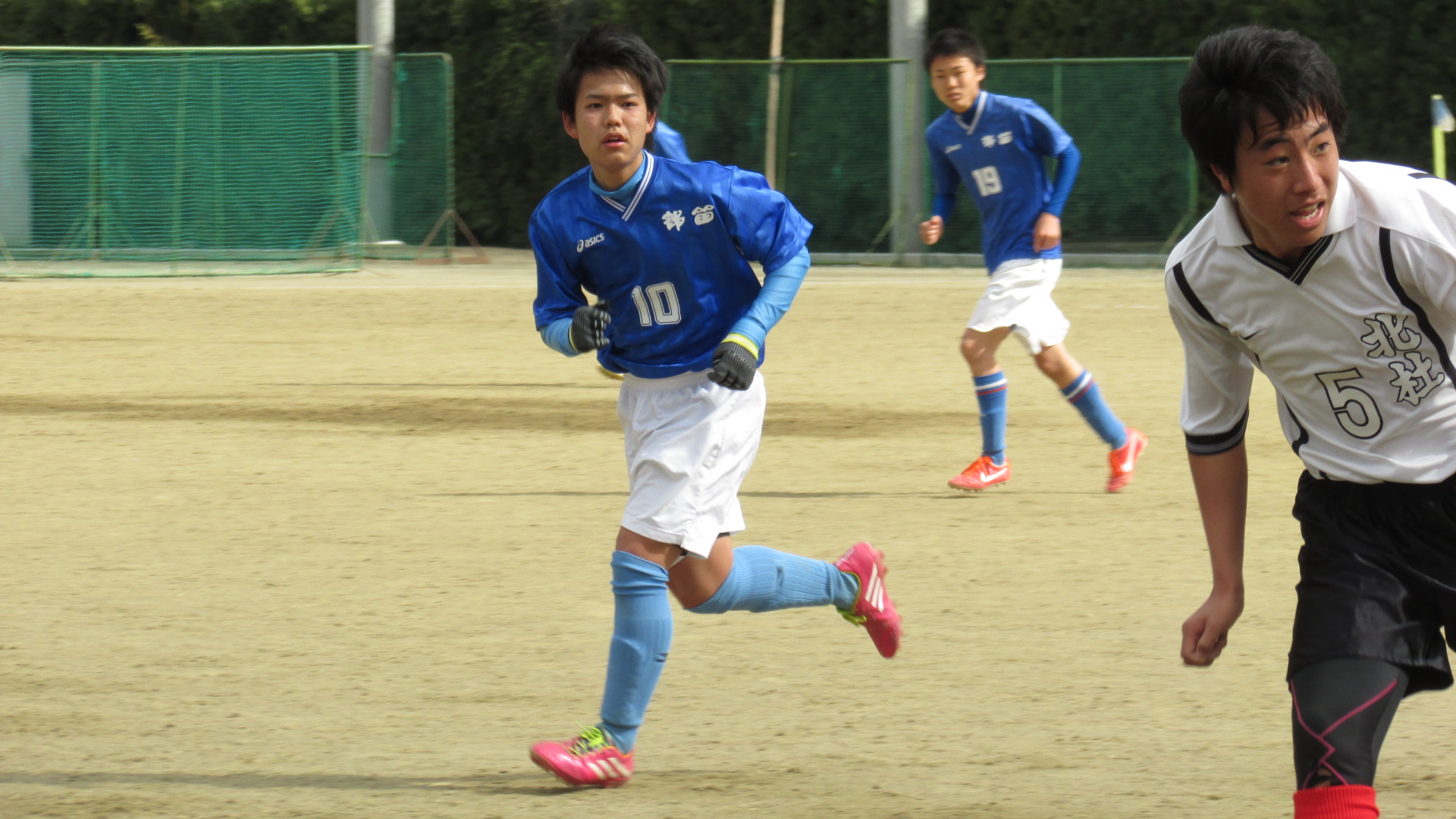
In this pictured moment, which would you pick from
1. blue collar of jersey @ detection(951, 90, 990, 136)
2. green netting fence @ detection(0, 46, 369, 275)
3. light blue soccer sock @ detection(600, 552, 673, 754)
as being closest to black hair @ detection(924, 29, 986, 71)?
blue collar of jersey @ detection(951, 90, 990, 136)

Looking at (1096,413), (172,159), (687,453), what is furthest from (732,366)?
(172,159)

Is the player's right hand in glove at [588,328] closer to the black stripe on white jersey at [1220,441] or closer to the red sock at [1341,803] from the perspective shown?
the black stripe on white jersey at [1220,441]

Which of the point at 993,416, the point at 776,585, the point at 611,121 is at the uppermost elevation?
the point at 611,121

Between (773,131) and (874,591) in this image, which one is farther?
(773,131)

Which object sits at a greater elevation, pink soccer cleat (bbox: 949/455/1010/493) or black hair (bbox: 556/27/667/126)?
black hair (bbox: 556/27/667/126)

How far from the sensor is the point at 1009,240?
721cm

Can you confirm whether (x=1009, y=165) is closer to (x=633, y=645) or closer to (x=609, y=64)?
(x=609, y=64)

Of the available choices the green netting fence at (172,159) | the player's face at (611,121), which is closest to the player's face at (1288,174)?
the player's face at (611,121)

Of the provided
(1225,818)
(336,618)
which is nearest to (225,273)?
(336,618)

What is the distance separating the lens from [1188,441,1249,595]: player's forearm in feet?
9.27

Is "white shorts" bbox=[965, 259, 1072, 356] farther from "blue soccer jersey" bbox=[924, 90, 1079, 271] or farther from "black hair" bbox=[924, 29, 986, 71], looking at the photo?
"black hair" bbox=[924, 29, 986, 71]

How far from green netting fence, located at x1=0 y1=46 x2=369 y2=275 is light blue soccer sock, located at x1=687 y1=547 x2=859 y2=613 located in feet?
44.2

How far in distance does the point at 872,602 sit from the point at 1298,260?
1.94 meters

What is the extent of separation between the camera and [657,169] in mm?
3990
